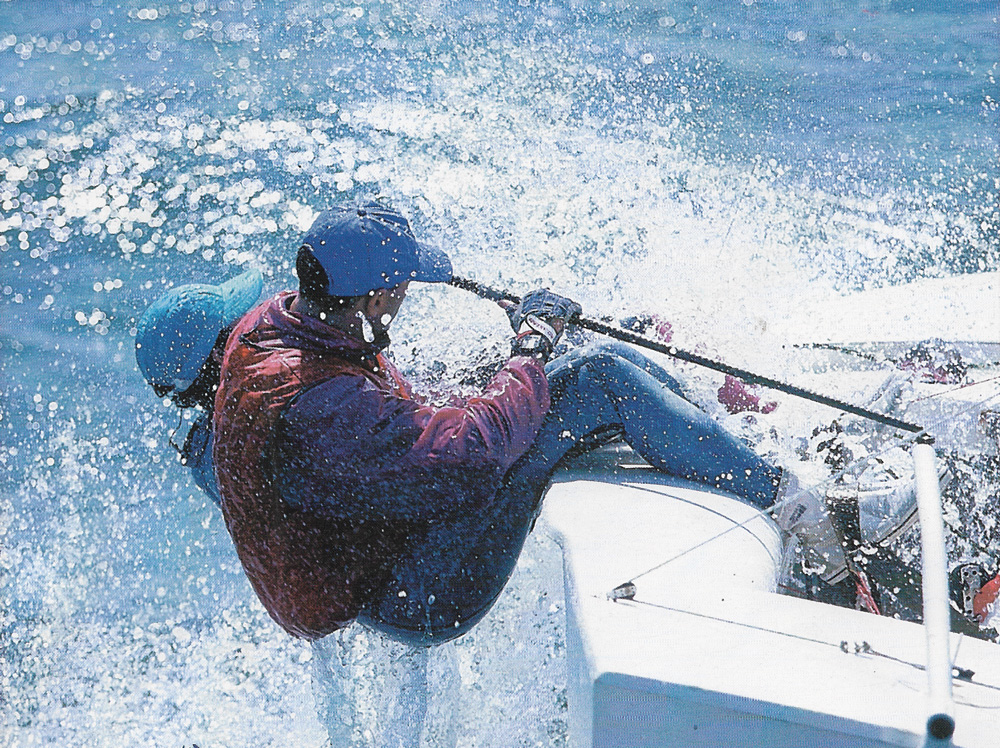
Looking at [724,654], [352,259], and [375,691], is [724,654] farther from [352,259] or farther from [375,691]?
[375,691]

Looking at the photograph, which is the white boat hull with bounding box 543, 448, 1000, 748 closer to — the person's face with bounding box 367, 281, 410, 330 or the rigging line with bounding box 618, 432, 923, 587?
the rigging line with bounding box 618, 432, 923, 587

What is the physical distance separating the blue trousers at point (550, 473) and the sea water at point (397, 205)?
498mm

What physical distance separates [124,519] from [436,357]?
1315mm

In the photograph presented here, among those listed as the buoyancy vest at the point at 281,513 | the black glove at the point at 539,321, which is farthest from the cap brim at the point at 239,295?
the black glove at the point at 539,321

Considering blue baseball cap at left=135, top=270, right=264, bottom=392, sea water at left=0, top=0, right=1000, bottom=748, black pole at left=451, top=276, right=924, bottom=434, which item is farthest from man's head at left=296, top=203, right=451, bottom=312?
sea water at left=0, top=0, right=1000, bottom=748

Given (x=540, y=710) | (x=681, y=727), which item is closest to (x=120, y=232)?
(x=540, y=710)

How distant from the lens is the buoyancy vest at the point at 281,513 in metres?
1.70

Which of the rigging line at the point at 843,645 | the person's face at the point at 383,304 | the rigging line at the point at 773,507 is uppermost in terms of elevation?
the person's face at the point at 383,304

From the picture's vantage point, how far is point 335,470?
171 centimetres

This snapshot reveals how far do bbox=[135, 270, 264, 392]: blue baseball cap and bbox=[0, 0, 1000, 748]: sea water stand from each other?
77 cm

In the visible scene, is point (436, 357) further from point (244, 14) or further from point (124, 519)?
point (244, 14)

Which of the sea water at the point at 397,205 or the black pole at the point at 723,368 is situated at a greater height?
the black pole at the point at 723,368

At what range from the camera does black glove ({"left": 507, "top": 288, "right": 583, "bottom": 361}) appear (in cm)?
213

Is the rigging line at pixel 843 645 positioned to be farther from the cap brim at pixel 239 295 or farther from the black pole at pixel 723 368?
the cap brim at pixel 239 295
